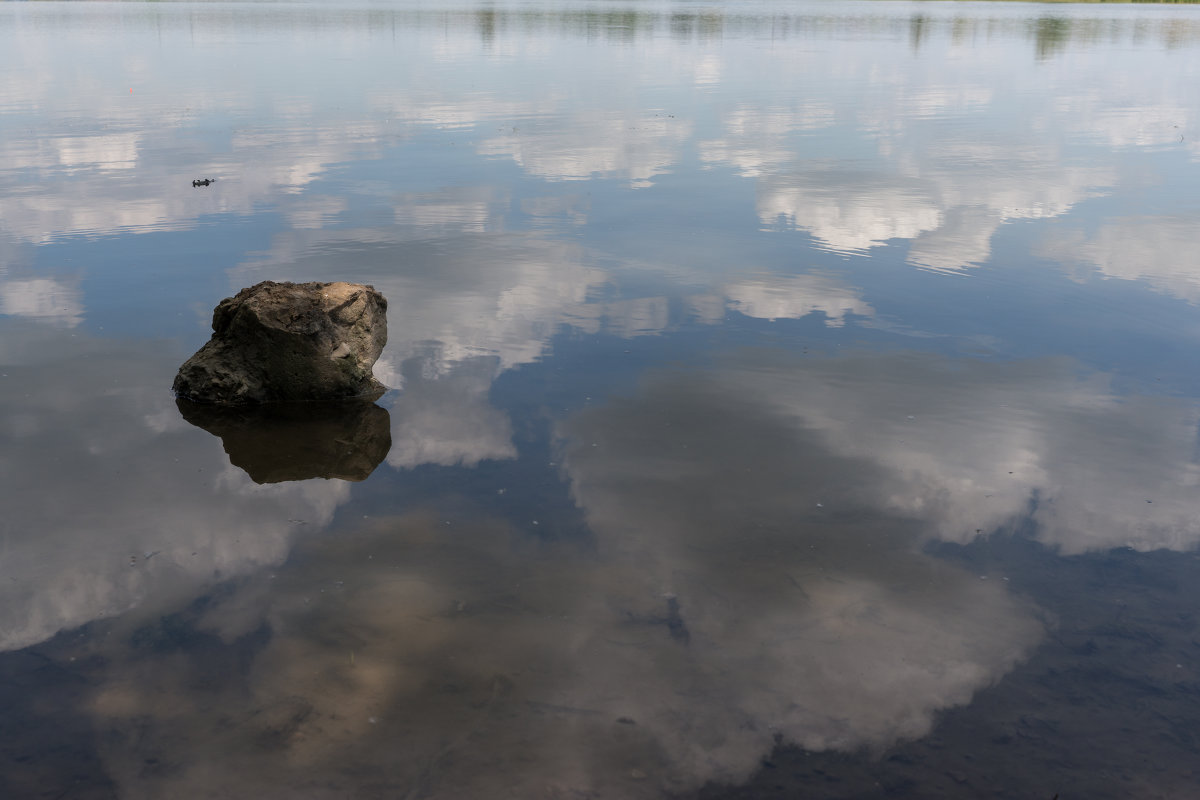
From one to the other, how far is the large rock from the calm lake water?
1.52ft

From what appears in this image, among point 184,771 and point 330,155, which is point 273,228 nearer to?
point 330,155

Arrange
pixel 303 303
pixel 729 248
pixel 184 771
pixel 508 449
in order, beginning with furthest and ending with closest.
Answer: pixel 729 248 → pixel 303 303 → pixel 508 449 → pixel 184 771

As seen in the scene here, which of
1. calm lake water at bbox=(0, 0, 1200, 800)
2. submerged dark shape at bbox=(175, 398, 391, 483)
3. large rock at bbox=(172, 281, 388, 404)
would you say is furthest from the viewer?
large rock at bbox=(172, 281, 388, 404)

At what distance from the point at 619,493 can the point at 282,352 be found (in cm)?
441

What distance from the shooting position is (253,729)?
661cm

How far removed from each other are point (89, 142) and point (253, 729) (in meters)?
25.6

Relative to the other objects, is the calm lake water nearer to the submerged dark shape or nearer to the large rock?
the submerged dark shape

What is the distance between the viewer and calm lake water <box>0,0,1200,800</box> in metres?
6.57

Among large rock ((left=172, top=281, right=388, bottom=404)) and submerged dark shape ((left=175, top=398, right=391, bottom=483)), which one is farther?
large rock ((left=172, top=281, right=388, bottom=404))

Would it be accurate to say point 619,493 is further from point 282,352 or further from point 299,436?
point 282,352

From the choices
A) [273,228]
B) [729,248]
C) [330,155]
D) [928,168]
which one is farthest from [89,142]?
[928,168]

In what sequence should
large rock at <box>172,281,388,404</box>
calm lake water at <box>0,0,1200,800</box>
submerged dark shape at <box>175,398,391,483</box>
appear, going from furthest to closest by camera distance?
large rock at <box>172,281,388,404</box>, submerged dark shape at <box>175,398,391,483</box>, calm lake water at <box>0,0,1200,800</box>

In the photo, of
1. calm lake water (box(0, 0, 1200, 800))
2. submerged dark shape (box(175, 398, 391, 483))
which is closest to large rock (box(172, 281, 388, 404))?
submerged dark shape (box(175, 398, 391, 483))

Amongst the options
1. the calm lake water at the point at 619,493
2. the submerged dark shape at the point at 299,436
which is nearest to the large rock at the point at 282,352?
the submerged dark shape at the point at 299,436
